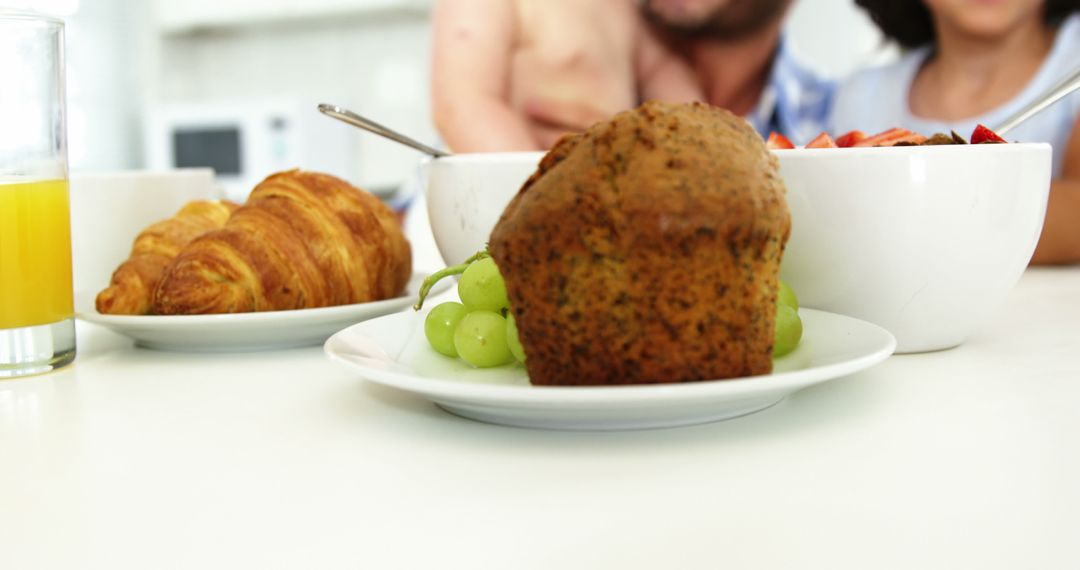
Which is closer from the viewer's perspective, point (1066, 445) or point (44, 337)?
point (1066, 445)

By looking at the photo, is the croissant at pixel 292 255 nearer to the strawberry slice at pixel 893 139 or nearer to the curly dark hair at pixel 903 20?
the strawberry slice at pixel 893 139

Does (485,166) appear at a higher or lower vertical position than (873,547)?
higher

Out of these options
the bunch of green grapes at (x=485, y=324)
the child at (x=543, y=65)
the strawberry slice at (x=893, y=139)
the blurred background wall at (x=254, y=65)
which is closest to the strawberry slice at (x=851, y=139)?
the strawberry slice at (x=893, y=139)

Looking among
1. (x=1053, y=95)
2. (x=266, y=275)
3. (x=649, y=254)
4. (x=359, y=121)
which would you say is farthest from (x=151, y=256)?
(x=1053, y=95)

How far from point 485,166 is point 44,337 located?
1.29ft

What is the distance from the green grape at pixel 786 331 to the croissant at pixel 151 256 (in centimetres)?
56

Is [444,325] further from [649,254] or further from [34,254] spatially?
[34,254]

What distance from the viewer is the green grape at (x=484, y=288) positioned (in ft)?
2.17

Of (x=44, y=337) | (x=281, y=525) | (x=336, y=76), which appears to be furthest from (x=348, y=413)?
(x=336, y=76)

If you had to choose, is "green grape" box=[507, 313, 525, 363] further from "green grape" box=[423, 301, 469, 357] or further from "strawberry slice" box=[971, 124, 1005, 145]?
"strawberry slice" box=[971, 124, 1005, 145]

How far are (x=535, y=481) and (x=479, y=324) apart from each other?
181 mm

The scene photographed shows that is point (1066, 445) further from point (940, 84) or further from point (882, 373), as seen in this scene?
point (940, 84)

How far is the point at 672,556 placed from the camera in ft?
1.23

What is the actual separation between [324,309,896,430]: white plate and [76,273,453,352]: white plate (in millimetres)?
114
